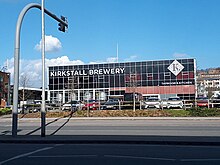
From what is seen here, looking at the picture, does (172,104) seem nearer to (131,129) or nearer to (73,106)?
(73,106)

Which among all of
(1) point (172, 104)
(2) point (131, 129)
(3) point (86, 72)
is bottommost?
(2) point (131, 129)

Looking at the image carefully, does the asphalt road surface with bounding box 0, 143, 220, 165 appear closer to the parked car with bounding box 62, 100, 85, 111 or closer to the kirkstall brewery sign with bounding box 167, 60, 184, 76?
the parked car with bounding box 62, 100, 85, 111

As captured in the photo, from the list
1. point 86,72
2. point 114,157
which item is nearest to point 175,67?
point 86,72

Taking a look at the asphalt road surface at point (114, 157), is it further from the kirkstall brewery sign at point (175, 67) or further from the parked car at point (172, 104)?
the kirkstall brewery sign at point (175, 67)

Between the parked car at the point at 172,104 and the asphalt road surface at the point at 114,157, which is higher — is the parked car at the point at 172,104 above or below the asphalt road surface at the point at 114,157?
above

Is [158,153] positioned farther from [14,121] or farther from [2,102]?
[2,102]

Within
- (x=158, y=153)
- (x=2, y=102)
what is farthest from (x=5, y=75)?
(x=158, y=153)

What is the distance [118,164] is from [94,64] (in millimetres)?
64235

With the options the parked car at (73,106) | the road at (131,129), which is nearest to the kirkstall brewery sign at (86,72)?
the parked car at (73,106)

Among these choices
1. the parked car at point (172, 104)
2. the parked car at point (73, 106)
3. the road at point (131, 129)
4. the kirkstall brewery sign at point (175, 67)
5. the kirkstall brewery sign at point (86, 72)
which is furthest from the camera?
the kirkstall brewery sign at point (86, 72)

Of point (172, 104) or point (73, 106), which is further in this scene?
point (73, 106)

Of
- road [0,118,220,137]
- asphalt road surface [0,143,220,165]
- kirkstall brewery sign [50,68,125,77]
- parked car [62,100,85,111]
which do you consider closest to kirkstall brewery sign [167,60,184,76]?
kirkstall brewery sign [50,68,125,77]

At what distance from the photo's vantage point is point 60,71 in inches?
2879

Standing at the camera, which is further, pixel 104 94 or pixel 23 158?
pixel 104 94
